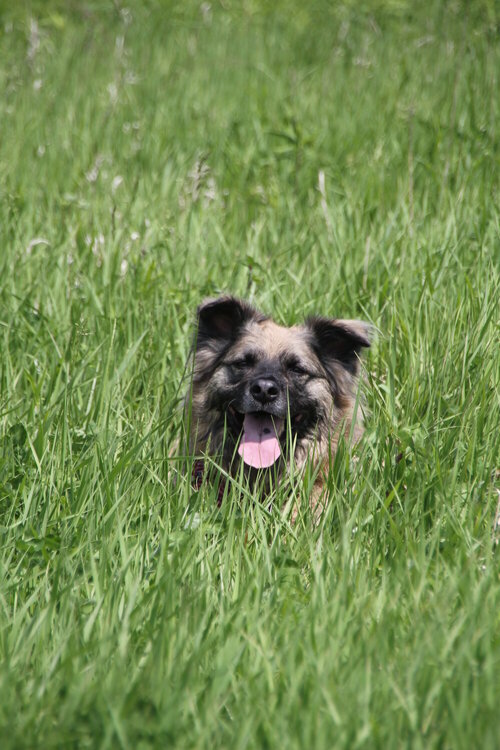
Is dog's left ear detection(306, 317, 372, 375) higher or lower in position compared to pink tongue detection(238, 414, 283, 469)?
higher

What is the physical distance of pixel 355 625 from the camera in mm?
2227

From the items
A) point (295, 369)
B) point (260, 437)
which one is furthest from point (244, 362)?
point (260, 437)

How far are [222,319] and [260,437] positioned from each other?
0.70 meters

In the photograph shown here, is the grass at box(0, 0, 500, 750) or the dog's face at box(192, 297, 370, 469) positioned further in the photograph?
the dog's face at box(192, 297, 370, 469)

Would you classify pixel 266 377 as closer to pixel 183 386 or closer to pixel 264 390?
pixel 264 390

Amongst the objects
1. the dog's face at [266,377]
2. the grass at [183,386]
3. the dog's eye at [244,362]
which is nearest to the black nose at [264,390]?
the dog's face at [266,377]

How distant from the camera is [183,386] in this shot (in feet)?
13.8

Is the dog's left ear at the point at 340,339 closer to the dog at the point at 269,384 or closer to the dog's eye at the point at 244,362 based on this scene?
the dog at the point at 269,384

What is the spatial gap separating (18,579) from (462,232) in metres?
3.45

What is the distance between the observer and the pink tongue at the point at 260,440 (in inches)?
147

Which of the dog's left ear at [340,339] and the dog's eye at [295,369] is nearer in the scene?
the dog's left ear at [340,339]

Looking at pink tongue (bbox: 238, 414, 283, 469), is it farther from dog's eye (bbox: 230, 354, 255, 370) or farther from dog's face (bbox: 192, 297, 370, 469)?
dog's eye (bbox: 230, 354, 255, 370)

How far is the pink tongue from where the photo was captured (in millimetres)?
3725

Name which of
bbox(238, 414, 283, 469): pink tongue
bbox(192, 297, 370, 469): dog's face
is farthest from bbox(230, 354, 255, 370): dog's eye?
bbox(238, 414, 283, 469): pink tongue
